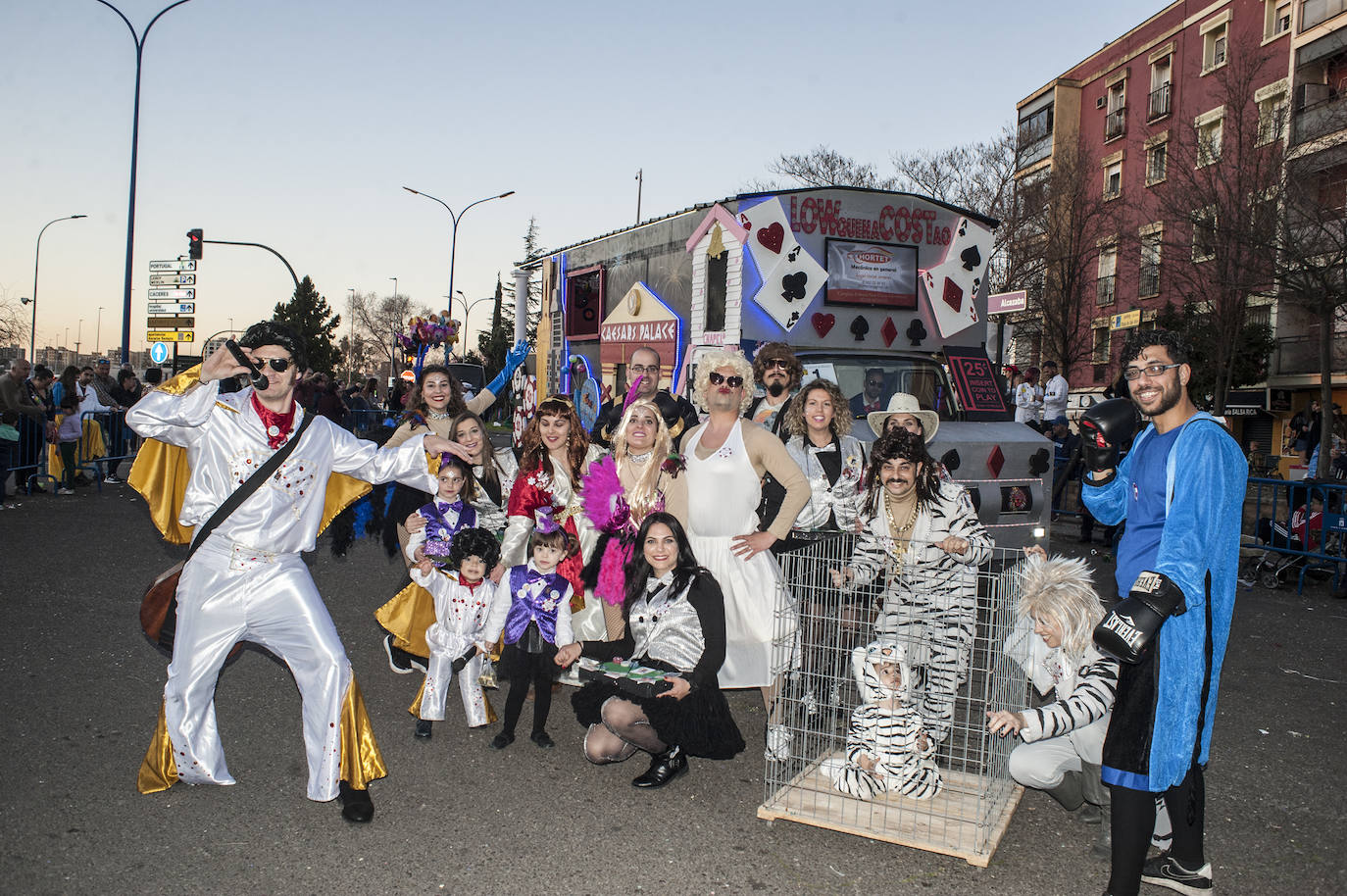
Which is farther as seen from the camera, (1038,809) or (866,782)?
(1038,809)

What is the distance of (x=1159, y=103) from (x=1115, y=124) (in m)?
2.19

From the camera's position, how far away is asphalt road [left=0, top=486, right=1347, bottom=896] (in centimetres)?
358

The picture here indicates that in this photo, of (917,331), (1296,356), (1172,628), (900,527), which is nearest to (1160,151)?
(917,331)

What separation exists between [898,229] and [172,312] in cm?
2184

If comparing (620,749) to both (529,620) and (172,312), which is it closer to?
(529,620)

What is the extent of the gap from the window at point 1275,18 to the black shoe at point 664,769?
102ft

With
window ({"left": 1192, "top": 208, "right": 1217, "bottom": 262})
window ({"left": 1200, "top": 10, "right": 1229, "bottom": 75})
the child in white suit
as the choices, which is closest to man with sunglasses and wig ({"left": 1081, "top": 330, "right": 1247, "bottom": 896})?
the child in white suit

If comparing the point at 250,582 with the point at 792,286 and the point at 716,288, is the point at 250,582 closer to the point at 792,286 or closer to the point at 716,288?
the point at 792,286

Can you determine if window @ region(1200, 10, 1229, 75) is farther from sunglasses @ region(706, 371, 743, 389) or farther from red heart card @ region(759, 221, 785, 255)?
sunglasses @ region(706, 371, 743, 389)

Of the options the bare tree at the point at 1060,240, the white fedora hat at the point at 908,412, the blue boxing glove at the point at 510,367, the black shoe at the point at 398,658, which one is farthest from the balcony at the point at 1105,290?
the black shoe at the point at 398,658

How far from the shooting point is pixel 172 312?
2509cm

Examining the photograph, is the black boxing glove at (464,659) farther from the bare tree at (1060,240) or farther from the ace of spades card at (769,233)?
the bare tree at (1060,240)

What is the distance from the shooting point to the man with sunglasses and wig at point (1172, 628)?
123 inches

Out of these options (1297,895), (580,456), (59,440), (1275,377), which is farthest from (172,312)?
(1275,377)
